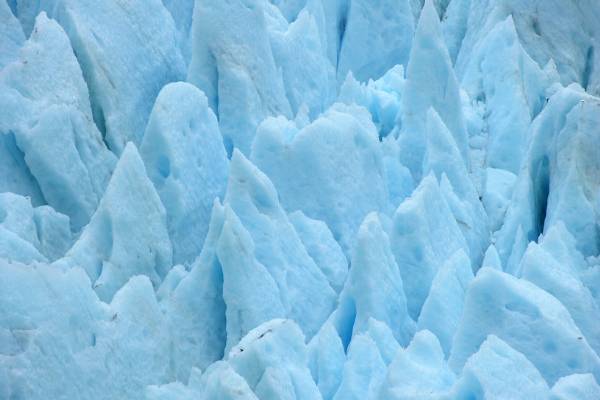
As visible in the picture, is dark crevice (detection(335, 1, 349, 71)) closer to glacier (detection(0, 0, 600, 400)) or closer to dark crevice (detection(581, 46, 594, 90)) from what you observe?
glacier (detection(0, 0, 600, 400))

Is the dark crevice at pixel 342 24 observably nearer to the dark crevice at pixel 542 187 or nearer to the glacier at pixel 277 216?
the glacier at pixel 277 216

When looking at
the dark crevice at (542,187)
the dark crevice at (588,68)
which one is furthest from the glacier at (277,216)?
the dark crevice at (588,68)

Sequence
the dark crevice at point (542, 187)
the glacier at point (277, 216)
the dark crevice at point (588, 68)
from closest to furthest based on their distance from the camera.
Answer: the glacier at point (277, 216)
the dark crevice at point (542, 187)
the dark crevice at point (588, 68)

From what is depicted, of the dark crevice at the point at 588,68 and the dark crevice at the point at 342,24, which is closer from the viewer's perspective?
the dark crevice at the point at 588,68

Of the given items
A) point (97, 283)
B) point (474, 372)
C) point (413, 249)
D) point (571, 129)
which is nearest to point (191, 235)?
point (97, 283)

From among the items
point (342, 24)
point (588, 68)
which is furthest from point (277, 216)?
point (588, 68)

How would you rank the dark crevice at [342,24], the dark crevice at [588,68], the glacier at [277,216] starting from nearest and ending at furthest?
the glacier at [277,216] < the dark crevice at [588,68] < the dark crevice at [342,24]

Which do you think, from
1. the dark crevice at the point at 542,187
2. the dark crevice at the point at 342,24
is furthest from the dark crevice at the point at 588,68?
the dark crevice at the point at 342,24

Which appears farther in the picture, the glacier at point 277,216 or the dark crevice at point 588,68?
the dark crevice at point 588,68

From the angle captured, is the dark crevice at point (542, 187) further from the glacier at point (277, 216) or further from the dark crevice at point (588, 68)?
the dark crevice at point (588, 68)

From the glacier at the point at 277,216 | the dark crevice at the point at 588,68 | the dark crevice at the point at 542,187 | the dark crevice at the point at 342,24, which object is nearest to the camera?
the glacier at the point at 277,216
